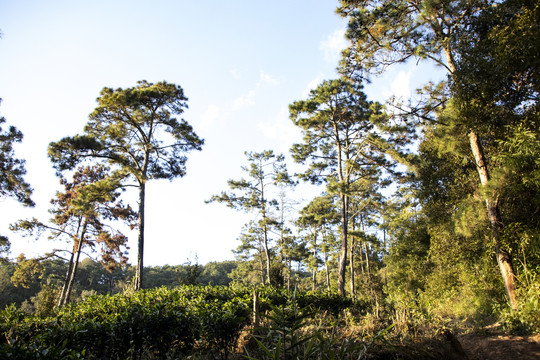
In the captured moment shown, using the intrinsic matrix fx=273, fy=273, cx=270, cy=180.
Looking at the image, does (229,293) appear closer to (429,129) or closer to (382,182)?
(429,129)

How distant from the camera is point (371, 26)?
813 centimetres

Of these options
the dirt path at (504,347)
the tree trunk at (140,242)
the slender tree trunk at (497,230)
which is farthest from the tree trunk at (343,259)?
the tree trunk at (140,242)

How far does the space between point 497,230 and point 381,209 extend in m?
15.8

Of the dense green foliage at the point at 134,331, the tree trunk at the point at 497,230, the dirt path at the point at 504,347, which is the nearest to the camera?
the dense green foliage at the point at 134,331

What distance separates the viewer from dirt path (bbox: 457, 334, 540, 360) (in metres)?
4.31

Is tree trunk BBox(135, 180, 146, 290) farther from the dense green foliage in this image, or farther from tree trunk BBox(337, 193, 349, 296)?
tree trunk BBox(337, 193, 349, 296)

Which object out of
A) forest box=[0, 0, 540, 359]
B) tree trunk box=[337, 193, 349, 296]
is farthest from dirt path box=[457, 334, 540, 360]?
tree trunk box=[337, 193, 349, 296]

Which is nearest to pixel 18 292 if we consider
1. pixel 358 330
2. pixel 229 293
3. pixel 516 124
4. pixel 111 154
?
pixel 111 154

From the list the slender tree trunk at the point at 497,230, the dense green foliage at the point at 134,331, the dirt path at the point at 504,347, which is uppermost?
the slender tree trunk at the point at 497,230

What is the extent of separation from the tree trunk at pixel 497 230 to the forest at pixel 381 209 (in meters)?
0.03

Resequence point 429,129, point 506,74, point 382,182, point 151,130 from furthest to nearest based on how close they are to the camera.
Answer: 1. point 382,182
2. point 151,130
3. point 429,129
4. point 506,74

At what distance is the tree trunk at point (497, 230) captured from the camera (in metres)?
6.18

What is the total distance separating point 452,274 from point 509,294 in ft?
18.9

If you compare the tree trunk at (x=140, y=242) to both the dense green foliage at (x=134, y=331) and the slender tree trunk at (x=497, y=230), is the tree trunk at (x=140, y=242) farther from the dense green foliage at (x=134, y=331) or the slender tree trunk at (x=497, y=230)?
the slender tree trunk at (x=497, y=230)
